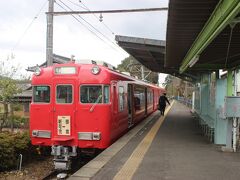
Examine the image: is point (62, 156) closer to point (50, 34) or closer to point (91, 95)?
point (91, 95)

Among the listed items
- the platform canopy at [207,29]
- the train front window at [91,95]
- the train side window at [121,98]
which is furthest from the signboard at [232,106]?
the train side window at [121,98]

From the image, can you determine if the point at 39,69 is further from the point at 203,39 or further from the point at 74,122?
the point at 203,39

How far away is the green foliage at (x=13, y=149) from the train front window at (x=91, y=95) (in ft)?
9.45

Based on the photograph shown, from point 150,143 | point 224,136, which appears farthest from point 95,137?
point 224,136

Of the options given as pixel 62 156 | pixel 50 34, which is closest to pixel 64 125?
pixel 62 156

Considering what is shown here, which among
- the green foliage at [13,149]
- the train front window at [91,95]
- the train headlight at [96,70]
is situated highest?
the train headlight at [96,70]

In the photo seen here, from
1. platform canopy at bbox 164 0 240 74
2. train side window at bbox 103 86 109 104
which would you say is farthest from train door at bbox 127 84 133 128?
train side window at bbox 103 86 109 104

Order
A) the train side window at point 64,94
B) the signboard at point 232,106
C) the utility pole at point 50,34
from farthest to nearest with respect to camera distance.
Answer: the utility pole at point 50,34 → the train side window at point 64,94 → the signboard at point 232,106

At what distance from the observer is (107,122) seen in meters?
11.1

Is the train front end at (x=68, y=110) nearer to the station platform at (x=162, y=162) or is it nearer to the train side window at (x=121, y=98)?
Answer: the station platform at (x=162, y=162)

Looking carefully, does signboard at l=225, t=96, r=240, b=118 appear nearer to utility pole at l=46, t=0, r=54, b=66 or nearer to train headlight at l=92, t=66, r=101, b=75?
train headlight at l=92, t=66, r=101, b=75

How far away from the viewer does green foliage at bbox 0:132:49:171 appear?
39.3 ft

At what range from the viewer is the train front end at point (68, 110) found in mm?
10969

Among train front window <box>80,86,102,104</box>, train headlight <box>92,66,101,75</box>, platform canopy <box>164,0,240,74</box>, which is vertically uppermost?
platform canopy <box>164,0,240,74</box>
